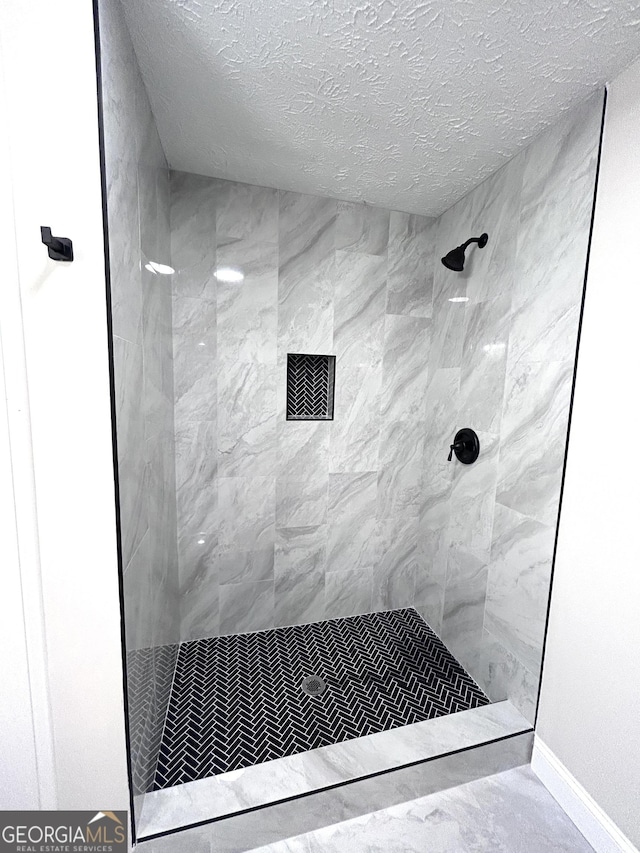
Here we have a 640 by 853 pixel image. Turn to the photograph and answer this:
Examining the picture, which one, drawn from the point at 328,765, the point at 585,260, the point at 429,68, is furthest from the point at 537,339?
the point at 328,765

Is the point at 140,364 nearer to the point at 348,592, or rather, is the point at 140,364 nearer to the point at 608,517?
the point at 608,517

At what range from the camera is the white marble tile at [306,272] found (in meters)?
1.80

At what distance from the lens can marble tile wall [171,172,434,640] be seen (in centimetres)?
173

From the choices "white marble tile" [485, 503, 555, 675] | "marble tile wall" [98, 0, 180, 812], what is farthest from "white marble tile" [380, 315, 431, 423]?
"marble tile wall" [98, 0, 180, 812]

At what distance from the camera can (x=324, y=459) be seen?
6.53 feet

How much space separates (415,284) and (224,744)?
226 cm

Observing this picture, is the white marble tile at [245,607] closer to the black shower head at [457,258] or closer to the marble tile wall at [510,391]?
the marble tile wall at [510,391]

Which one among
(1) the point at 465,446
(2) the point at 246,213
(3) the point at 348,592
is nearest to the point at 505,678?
(3) the point at 348,592

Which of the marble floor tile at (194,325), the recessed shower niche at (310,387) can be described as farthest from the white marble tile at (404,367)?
the marble floor tile at (194,325)

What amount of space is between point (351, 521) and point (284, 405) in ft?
2.53

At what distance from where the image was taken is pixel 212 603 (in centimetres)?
192

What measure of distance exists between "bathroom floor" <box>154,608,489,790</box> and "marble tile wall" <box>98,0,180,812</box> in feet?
0.46

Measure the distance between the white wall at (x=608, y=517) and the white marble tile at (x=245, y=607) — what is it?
4.41 feet

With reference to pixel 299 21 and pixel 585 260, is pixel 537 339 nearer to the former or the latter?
pixel 585 260
